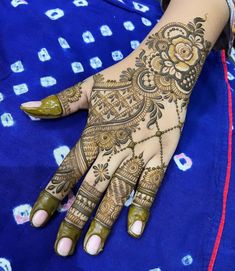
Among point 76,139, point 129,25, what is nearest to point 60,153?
point 76,139

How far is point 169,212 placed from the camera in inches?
29.4

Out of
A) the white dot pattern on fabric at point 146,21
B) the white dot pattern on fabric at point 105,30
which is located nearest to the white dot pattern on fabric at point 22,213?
the white dot pattern on fabric at point 105,30

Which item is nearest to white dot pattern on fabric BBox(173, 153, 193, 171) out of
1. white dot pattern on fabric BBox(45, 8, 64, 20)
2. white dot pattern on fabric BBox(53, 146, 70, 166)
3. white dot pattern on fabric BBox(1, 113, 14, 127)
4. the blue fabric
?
the blue fabric

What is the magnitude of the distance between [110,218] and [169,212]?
0.40 ft

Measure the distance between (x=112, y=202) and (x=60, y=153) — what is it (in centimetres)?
14

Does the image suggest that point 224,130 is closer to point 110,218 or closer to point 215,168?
point 215,168

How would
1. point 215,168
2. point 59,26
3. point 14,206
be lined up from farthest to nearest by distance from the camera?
point 59,26
point 215,168
point 14,206

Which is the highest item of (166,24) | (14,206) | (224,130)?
(166,24)

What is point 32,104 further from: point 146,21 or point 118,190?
point 146,21

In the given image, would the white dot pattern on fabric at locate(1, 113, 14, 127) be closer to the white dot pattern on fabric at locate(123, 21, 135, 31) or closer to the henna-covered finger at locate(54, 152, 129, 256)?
the henna-covered finger at locate(54, 152, 129, 256)

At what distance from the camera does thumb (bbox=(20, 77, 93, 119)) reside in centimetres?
76

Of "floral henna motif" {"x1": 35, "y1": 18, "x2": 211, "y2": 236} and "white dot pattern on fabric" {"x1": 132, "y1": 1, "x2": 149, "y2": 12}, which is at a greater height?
"white dot pattern on fabric" {"x1": 132, "y1": 1, "x2": 149, "y2": 12}

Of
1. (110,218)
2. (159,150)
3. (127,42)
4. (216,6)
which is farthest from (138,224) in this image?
(216,6)

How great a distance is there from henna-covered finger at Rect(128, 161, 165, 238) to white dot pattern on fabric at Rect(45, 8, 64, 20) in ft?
1.42
